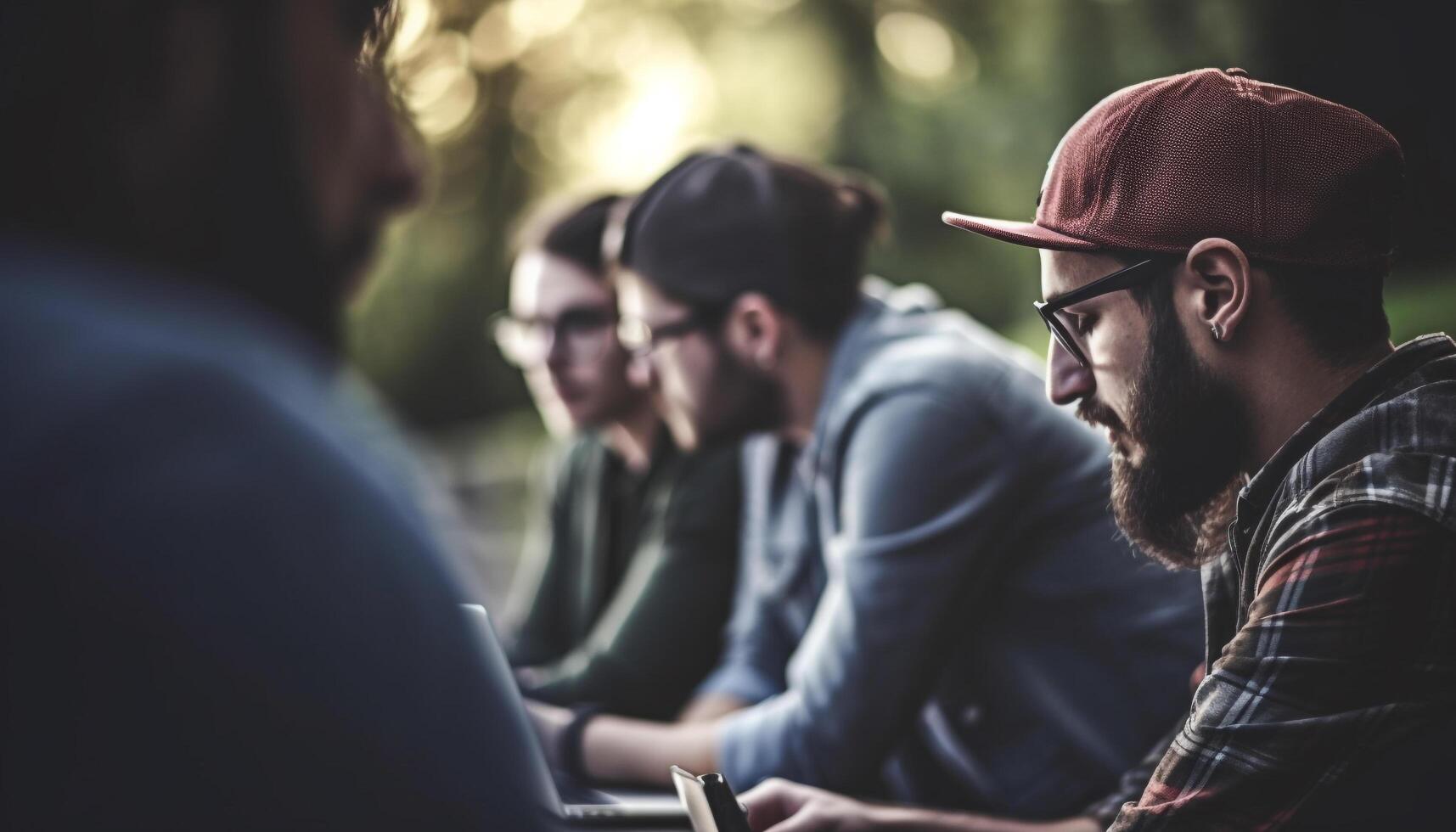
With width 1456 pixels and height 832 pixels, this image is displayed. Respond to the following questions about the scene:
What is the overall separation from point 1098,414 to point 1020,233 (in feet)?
0.81

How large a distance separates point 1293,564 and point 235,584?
97 cm

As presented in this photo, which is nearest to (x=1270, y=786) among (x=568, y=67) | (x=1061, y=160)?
(x=1061, y=160)

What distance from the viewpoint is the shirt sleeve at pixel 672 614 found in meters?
2.86

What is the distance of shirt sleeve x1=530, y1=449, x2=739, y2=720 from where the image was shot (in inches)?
113

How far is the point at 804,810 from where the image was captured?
1684mm

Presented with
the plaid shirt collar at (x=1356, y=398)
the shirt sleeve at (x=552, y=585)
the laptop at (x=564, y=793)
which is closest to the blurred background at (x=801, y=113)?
the plaid shirt collar at (x=1356, y=398)

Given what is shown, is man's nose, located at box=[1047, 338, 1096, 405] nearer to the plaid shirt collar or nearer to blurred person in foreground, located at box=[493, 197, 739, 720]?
the plaid shirt collar

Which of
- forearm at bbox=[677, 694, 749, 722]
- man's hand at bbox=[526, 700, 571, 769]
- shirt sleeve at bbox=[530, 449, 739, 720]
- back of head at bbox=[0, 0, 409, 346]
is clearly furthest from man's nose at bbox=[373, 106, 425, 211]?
shirt sleeve at bbox=[530, 449, 739, 720]

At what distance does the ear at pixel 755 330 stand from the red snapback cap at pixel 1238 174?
3.97 feet

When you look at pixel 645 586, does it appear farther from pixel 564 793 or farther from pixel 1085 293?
pixel 1085 293

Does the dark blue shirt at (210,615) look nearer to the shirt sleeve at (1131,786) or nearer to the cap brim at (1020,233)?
the cap brim at (1020,233)

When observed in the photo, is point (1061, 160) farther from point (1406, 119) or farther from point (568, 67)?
point (568, 67)

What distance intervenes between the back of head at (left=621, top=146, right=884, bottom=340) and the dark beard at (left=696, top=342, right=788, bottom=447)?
139 mm

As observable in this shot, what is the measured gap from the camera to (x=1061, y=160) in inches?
60.3
